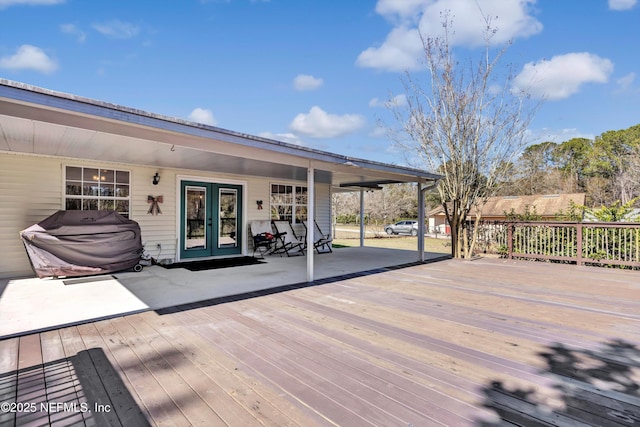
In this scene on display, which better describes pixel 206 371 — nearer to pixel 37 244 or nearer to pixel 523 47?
pixel 37 244

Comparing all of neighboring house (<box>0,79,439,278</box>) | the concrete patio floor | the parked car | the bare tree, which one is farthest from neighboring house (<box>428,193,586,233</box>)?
the concrete patio floor

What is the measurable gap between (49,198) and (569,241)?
450 inches

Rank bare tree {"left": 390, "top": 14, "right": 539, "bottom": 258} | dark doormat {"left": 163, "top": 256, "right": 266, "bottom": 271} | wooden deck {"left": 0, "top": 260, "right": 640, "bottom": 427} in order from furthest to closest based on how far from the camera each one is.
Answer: bare tree {"left": 390, "top": 14, "right": 539, "bottom": 258}, dark doormat {"left": 163, "top": 256, "right": 266, "bottom": 271}, wooden deck {"left": 0, "top": 260, "right": 640, "bottom": 427}

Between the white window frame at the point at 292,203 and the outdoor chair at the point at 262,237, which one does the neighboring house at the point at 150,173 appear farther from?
the outdoor chair at the point at 262,237

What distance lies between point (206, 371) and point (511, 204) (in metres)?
26.3

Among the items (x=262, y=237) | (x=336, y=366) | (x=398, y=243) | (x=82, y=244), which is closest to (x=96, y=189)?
(x=82, y=244)

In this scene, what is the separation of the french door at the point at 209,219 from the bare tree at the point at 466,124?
580cm

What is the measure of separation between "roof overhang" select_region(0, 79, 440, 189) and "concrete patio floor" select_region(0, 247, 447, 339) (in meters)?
2.05

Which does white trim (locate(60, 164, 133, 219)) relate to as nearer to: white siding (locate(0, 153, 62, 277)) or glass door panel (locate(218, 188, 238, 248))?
white siding (locate(0, 153, 62, 277))

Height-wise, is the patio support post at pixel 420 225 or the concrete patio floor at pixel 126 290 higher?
the patio support post at pixel 420 225

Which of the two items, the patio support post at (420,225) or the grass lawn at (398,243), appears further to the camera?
the grass lawn at (398,243)

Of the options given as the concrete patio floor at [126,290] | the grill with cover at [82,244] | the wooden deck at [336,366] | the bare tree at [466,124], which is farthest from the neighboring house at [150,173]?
the wooden deck at [336,366]

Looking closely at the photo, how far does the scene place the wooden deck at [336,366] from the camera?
1.87m

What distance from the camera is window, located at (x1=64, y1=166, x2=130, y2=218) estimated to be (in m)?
6.29
